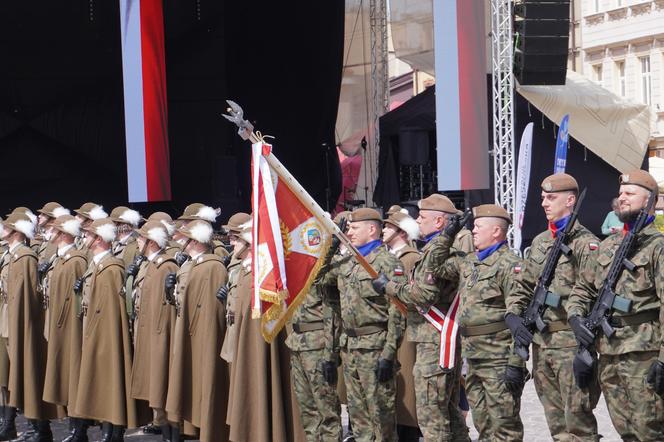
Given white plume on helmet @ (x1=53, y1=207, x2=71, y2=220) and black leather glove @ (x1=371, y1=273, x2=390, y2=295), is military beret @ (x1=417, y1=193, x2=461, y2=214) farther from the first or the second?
white plume on helmet @ (x1=53, y1=207, x2=71, y2=220)

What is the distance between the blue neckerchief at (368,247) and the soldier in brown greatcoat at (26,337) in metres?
3.63

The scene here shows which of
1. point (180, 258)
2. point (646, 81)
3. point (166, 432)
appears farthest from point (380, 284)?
point (646, 81)

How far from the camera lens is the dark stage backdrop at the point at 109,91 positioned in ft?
66.3

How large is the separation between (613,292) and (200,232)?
3579mm

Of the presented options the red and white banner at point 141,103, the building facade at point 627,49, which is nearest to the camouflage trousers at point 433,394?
the red and white banner at point 141,103

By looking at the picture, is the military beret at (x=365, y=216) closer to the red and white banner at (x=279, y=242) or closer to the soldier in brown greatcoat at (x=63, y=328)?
the red and white banner at (x=279, y=242)

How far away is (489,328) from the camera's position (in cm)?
693

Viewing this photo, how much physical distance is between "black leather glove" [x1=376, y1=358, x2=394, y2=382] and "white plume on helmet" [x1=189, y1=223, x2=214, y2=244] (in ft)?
6.32

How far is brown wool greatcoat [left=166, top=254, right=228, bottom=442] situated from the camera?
28.0ft

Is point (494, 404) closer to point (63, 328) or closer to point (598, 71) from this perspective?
point (63, 328)

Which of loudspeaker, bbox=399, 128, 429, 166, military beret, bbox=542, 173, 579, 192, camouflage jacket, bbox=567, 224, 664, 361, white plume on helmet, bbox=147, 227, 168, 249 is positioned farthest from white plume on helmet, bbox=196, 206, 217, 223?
loudspeaker, bbox=399, 128, 429, 166

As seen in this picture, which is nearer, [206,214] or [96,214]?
[206,214]

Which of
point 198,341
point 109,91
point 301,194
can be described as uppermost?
point 109,91

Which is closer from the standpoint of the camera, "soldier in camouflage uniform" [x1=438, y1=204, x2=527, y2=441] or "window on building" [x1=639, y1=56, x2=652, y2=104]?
"soldier in camouflage uniform" [x1=438, y1=204, x2=527, y2=441]
